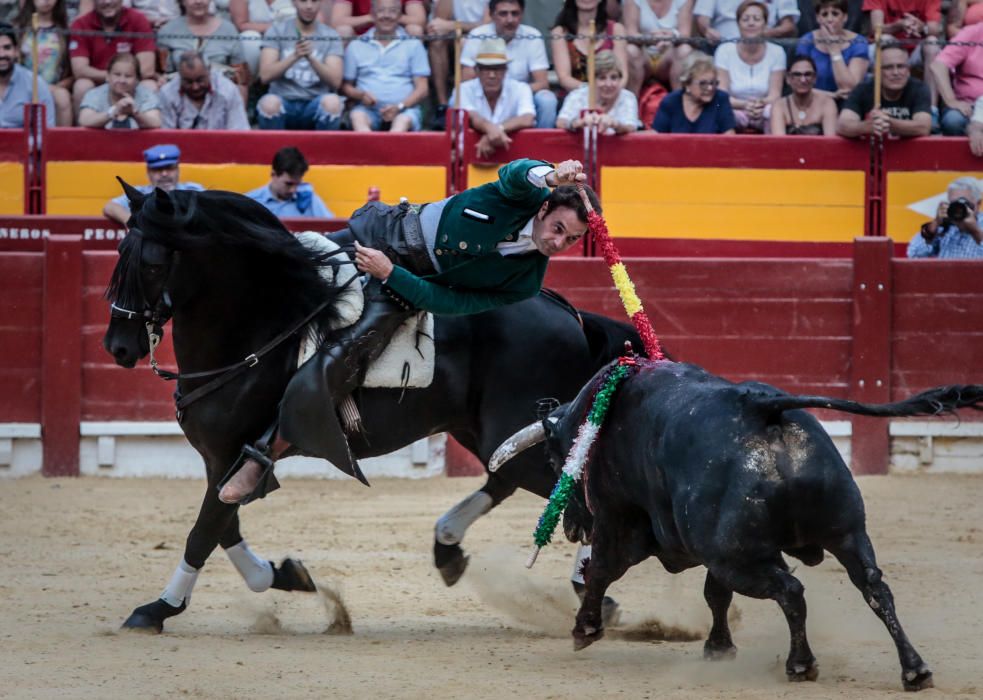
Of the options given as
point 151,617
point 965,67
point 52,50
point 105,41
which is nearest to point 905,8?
point 965,67

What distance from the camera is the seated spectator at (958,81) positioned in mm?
10188

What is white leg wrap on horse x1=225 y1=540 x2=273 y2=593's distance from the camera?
19.4ft

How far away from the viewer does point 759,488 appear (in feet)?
13.9

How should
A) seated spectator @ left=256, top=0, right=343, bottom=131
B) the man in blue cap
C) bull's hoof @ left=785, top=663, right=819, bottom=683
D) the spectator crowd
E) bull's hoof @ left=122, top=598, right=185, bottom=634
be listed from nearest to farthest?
bull's hoof @ left=785, top=663, right=819, bottom=683 < bull's hoof @ left=122, top=598, right=185, bottom=634 < the man in blue cap < the spectator crowd < seated spectator @ left=256, top=0, right=343, bottom=131

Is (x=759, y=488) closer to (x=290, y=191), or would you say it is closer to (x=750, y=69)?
(x=290, y=191)

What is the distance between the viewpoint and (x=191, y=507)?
8.32 meters

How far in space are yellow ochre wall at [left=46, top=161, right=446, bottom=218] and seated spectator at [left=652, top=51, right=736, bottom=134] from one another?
1.56m

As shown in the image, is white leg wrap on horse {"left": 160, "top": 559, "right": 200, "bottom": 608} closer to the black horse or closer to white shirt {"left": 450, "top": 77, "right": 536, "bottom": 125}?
the black horse

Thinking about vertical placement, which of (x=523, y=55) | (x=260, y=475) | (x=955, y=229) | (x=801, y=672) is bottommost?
(x=801, y=672)

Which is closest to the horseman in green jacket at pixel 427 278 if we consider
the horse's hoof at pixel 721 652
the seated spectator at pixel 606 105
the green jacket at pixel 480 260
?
the green jacket at pixel 480 260

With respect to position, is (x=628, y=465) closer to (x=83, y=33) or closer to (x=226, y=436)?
(x=226, y=436)

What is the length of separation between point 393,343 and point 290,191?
12.5 feet

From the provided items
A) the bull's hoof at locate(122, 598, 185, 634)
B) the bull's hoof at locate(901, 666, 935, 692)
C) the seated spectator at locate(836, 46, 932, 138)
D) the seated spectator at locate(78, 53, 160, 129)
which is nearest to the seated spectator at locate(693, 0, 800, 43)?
the seated spectator at locate(836, 46, 932, 138)

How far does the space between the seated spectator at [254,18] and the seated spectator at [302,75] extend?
13 cm
